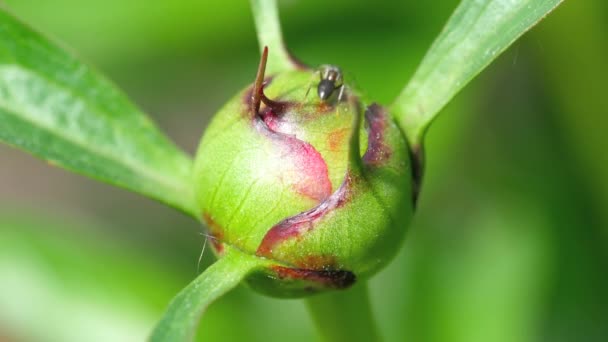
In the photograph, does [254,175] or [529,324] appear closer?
[254,175]

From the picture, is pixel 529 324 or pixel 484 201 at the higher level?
pixel 484 201

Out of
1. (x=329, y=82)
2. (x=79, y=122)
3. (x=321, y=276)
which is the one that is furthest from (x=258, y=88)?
(x=79, y=122)

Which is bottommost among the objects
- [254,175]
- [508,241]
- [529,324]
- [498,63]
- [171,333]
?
[529,324]

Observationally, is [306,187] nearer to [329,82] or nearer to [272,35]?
[329,82]

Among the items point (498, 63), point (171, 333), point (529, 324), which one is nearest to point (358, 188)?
point (171, 333)

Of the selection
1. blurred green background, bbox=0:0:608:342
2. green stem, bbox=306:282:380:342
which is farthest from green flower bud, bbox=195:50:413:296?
blurred green background, bbox=0:0:608:342

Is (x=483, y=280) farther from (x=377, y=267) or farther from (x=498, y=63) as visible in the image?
(x=377, y=267)
